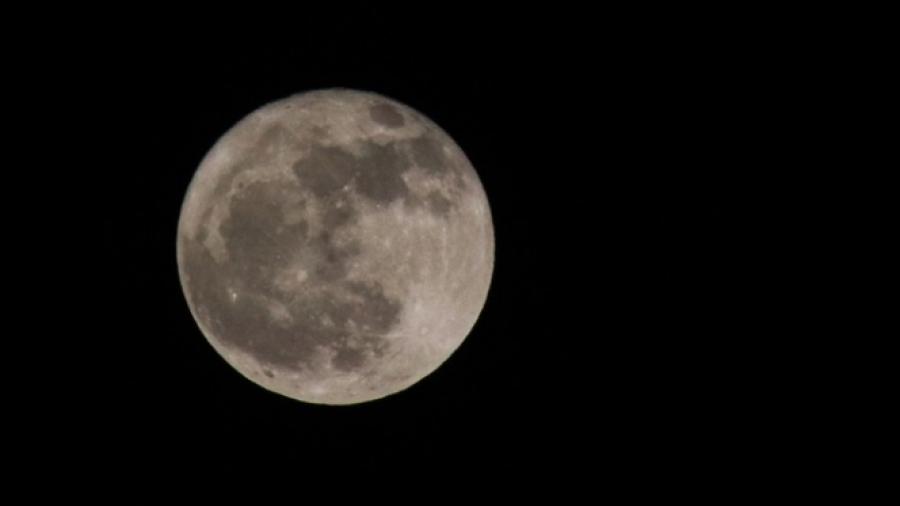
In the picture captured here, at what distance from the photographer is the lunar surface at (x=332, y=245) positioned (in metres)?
4.20

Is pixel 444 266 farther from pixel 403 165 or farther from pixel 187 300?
pixel 187 300

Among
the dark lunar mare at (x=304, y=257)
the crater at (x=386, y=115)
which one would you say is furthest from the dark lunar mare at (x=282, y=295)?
the crater at (x=386, y=115)

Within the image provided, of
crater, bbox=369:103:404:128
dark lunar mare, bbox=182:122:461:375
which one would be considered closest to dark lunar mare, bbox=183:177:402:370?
dark lunar mare, bbox=182:122:461:375

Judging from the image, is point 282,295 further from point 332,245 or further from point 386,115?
point 386,115

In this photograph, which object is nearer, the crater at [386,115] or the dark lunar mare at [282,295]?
the dark lunar mare at [282,295]

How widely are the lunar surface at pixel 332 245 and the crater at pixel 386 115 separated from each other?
0.01m

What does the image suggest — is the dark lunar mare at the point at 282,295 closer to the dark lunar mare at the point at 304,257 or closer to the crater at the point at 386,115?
the dark lunar mare at the point at 304,257

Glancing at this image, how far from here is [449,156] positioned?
4840 mm

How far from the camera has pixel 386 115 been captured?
4672mm

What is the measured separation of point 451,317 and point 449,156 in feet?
3.73

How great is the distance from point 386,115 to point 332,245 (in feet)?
3.50

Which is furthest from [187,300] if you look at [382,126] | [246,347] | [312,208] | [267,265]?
[382,126]

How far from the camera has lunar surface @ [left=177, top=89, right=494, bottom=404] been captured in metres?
4.20

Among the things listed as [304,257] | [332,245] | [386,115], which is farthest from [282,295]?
[386,115]
